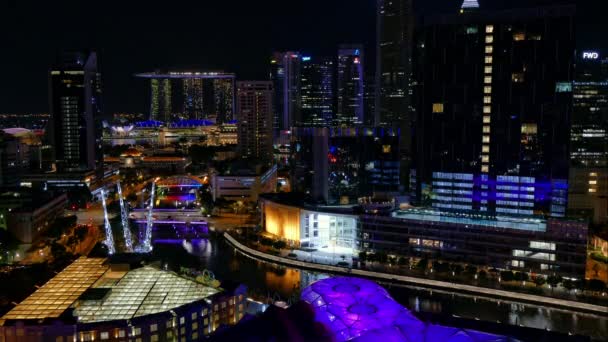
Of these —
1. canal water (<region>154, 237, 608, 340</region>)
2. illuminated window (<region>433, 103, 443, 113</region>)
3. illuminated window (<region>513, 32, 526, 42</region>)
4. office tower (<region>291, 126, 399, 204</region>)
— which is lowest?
canal water (<region>154, 237, 608, 340</region>)

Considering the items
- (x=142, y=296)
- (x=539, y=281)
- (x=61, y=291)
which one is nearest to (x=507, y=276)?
A: (x=539, y=281)

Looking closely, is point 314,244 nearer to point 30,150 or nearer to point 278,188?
point 278,188

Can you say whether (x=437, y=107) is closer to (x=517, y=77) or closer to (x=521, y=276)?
(x=517, y=77)

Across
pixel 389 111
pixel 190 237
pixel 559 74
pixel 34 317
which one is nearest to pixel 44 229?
pixel 190 237

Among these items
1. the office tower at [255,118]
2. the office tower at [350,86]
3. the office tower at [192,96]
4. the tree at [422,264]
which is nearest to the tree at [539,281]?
the tree at [422,264]

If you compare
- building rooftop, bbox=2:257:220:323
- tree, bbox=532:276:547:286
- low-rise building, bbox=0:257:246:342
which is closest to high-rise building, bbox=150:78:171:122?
building rooftop, bbox=2:257:220:323

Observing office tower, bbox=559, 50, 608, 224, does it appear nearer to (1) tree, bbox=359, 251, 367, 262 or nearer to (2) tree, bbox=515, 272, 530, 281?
(2) tree, bbox=515, 272, 530, 281
